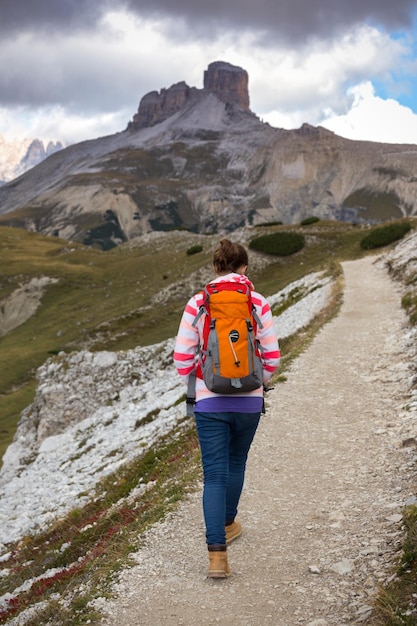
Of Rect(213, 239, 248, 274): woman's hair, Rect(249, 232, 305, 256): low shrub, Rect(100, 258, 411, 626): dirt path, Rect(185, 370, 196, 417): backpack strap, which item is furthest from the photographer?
Rect(249, 232, 305, 256): low shrub

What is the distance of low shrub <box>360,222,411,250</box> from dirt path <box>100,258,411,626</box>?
3729 cm

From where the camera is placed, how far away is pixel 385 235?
170ft

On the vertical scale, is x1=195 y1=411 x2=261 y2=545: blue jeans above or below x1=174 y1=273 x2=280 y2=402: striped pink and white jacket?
below

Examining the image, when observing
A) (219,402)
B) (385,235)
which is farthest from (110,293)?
(219,402)

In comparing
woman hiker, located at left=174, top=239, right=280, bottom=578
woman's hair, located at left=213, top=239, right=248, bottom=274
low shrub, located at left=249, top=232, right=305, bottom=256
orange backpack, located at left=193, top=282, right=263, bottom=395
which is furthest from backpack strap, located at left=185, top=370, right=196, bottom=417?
low shrub, located at left=249, top=232, right=305, bottom=256

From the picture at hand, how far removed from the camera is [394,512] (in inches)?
336

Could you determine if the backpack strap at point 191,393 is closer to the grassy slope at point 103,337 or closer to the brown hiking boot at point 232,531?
the brown hiking boot at point 232,531

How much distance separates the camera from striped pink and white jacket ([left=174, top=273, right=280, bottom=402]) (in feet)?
24.4

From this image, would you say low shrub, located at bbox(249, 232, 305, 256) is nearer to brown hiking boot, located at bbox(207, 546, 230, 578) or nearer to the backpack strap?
the backpack strap

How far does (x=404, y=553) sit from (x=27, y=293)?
285ft

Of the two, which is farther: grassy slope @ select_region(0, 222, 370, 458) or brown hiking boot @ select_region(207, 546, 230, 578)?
grassy slope @ select_region(0, 222, 370, 458)

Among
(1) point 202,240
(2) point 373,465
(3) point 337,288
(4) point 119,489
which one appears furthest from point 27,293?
(2) point 373,465

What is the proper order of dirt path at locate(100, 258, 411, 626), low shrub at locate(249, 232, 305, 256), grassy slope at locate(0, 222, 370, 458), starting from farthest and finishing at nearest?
low shrub at locate(249, 232, 305, 256) → grassy slope at locate(0, 222, 370, 458) → dirt path at locate(100, 258, 411, 626)

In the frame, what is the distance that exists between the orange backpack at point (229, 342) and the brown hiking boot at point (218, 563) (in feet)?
6.86
